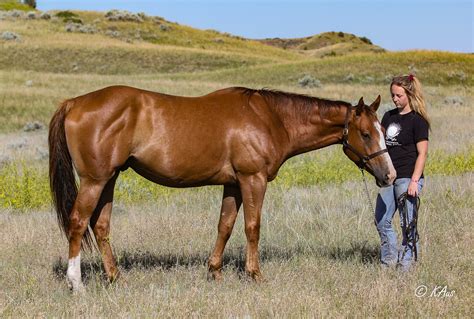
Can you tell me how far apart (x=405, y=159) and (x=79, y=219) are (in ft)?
11.4

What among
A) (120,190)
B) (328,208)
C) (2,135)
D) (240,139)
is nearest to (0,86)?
(2,135)

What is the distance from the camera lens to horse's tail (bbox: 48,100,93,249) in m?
6.25

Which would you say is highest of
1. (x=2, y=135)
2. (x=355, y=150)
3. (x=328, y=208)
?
(x=355, y=150)

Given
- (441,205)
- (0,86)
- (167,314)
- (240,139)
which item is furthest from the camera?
(0,86)

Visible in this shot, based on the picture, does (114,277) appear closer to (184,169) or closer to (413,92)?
(184,169)

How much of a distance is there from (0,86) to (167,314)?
26941mm

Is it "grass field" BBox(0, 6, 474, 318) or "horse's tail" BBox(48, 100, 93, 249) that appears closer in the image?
"grass field" BBox(0, 6, 474, 318)

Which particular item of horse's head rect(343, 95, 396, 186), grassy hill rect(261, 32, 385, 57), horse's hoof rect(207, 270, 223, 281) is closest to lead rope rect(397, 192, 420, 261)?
horse's head rect(343, 95, 396, 186)

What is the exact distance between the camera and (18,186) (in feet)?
34.0

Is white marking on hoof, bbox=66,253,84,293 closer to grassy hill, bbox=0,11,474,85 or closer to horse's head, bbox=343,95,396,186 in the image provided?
horse's head, bbox=343,95,396,186

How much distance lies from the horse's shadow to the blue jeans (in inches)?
12.2

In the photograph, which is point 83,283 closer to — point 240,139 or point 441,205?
point 240,139

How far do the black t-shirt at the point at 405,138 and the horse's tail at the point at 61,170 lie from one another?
11.1ft

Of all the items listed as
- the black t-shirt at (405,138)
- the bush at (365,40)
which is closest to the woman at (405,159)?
the black t-shirt at (405,138)
